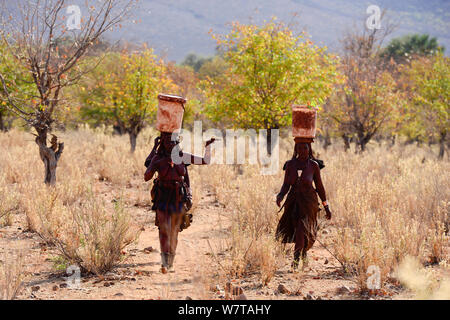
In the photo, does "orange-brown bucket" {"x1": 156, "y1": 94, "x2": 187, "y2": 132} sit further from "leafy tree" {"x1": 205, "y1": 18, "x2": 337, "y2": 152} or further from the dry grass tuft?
"leafy tree" {"x1": 205, "y1": 18, "x2": 337, "y2": 152}

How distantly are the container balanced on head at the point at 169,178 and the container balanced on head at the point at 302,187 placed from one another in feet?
3.76

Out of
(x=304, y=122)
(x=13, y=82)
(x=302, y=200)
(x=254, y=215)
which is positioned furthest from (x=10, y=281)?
(x=13, y=82)

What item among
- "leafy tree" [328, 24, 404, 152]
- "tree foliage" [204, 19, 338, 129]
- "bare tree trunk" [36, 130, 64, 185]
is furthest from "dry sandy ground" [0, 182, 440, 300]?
"leafy tree" [328, 24, 404, 152]

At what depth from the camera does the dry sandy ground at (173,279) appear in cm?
402

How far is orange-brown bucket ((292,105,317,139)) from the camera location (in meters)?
4.96

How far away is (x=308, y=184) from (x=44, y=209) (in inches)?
164

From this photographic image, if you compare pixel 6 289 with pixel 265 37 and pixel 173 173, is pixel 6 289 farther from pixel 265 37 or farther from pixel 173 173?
pixel 265 37

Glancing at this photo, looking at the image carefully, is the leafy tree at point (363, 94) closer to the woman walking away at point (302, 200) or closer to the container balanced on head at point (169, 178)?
the woman walking away at point (302, 200)

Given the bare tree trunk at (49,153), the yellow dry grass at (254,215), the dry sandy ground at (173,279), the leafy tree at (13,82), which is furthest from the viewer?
the bare tree trunk at (49,153)

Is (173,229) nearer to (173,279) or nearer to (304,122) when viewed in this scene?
(173,279)

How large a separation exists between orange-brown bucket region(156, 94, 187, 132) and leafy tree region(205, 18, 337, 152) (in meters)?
6.45

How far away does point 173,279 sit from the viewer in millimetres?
4496

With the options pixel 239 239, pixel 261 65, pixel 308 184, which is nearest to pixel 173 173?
pixel 239 239

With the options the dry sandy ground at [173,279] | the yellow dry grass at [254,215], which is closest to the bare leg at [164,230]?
the dry sandy ground at [173,279]
